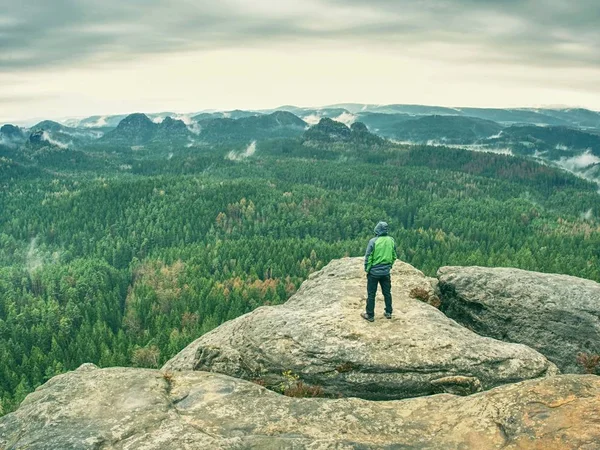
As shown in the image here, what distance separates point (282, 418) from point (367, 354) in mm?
7391

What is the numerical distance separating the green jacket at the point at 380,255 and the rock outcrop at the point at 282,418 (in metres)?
9.34

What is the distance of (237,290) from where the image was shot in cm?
13438

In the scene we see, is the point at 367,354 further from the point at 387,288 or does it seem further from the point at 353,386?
the point at 387,288

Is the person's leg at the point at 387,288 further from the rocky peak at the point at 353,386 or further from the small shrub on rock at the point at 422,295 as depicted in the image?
the small shrub on rock at the point at 422,295

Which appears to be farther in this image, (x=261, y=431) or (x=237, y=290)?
(x=237, y=290)

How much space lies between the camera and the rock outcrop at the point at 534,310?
36219 millimetres

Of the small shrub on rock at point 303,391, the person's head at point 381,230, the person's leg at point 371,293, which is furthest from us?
the person's head at point 381,230

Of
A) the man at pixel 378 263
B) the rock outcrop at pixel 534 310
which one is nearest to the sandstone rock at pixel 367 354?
the man at pixel 378 263

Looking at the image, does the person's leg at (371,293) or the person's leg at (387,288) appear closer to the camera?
the person's leg at (371,293)

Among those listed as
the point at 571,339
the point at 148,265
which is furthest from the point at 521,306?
the point at 148,265

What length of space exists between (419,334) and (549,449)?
12.0 meters

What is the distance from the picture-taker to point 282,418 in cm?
2070

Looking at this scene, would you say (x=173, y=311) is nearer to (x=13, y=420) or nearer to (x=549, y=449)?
(x=13, y=420)

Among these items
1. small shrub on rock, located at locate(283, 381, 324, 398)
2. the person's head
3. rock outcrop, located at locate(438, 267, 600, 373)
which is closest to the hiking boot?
the person's head
